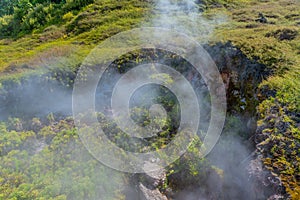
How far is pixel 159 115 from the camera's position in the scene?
11008mm

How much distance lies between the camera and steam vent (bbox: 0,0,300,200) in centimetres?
860

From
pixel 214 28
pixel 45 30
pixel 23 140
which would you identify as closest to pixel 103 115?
pixel 23 140

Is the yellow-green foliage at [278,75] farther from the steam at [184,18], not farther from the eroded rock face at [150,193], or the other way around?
the eroded rock face at [150,193]

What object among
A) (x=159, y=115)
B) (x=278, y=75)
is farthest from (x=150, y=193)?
(x=278, y=75)

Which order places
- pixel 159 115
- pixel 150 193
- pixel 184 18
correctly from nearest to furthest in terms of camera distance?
pixel 150 193 → pixel 159 115 → pixel 184 18

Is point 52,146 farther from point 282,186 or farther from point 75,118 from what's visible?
point 282,186

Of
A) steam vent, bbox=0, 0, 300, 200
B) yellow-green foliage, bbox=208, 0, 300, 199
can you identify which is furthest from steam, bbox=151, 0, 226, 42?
yellow-green foliage, bbox=208, 0, 300, 199

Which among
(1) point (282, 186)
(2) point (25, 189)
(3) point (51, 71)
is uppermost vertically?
(3) point (51, 71)

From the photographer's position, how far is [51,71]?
12102 mm

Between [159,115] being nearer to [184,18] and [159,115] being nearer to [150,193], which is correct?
[150,193]

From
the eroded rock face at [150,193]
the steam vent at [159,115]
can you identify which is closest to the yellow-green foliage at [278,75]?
the steam vent at [159,115]

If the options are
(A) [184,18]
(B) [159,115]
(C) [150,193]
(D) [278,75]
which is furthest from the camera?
(A) [184,18]

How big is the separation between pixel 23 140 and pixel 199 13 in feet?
44.1

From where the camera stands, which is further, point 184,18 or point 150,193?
point 184,18
